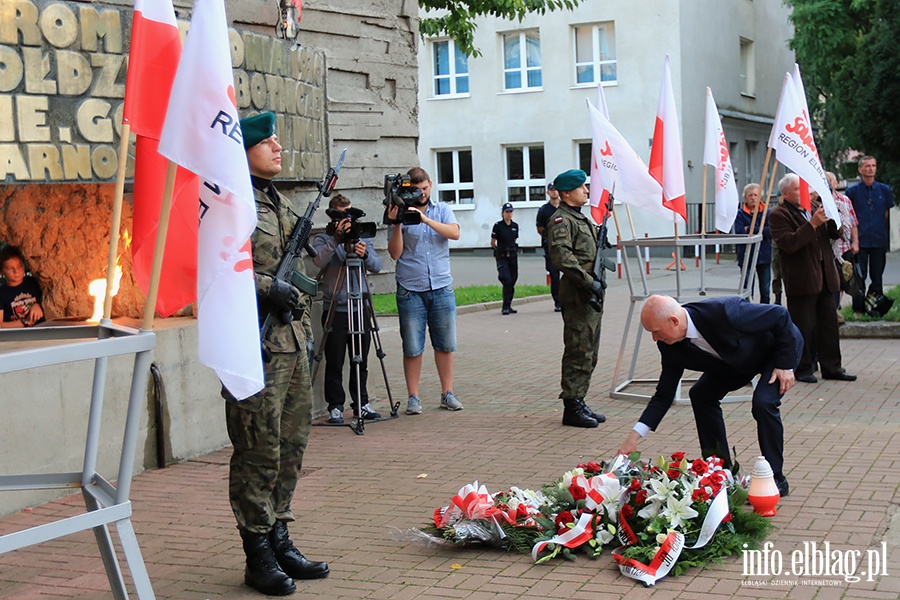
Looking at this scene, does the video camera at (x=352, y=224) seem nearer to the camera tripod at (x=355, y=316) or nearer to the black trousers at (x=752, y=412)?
the camera tripod at (x=355, y=316)

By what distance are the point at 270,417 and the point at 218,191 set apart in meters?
1.20

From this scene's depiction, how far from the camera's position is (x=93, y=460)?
175 inches

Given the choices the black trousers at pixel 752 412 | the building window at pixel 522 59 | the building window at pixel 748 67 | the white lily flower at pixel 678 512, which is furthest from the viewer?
the building window at pixel 748 67

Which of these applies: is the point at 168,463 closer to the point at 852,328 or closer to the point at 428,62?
the point at 852,328

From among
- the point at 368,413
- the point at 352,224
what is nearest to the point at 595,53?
the point at 368,413

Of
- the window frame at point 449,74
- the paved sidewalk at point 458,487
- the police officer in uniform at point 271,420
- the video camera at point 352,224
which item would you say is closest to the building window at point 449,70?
the window frame at point 449,74

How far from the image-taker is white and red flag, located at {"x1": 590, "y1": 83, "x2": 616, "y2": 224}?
9.95 m

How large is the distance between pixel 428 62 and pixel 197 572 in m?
31.5

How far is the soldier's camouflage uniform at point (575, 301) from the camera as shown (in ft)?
29.1

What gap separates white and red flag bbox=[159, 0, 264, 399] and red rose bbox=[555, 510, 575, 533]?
6.20 feet

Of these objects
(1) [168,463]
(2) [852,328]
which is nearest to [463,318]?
(2) [852,328]

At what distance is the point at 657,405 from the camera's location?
612 cm

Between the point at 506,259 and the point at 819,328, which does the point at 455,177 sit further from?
the point at 819,328

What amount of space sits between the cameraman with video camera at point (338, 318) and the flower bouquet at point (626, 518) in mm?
3294
